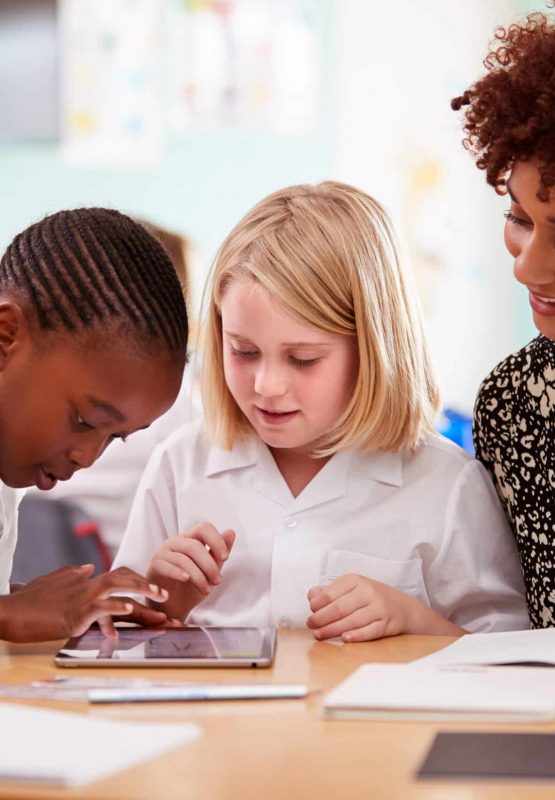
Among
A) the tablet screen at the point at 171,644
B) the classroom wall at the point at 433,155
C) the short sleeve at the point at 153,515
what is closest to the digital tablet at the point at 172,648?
the tablet screen at the point at 171,644

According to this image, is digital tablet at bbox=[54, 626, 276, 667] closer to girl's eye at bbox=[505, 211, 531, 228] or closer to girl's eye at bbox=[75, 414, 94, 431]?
girl's eye at bbox=[75, 414, 94, 431]

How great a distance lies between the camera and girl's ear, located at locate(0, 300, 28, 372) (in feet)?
3.80

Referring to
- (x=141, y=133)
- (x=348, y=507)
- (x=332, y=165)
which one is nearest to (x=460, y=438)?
(x=348, y=507)

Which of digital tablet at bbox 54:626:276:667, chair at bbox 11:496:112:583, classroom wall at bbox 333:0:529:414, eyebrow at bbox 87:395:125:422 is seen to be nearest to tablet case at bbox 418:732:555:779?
digital tablet at bbox 54:626:276:667

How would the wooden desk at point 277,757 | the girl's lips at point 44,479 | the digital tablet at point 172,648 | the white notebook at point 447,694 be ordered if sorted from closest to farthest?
the wooden desk at point 277,757, the white notebook at point 447,694, the digital tablet at point 172,648, the girl's lips at point 44,479

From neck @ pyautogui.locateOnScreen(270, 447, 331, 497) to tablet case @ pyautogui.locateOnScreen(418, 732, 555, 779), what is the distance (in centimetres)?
71

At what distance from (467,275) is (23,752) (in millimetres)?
3073

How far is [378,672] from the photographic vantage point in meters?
0.98

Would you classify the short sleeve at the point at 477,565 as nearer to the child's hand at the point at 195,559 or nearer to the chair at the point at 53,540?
the child's hand at the point at 195,559

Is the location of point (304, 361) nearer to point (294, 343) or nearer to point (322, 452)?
point (294, 343)

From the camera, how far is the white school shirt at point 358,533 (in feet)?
4.60

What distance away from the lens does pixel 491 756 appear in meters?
0.74

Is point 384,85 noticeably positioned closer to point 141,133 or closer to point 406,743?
point 141,133

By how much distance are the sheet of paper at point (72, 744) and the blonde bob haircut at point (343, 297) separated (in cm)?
65
